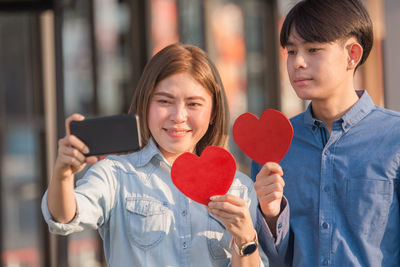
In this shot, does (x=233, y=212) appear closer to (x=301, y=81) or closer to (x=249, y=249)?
(x=249, y=249)

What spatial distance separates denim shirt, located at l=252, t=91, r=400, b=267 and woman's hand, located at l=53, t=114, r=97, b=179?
581 millimetres

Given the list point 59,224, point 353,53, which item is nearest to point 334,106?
point 353,53

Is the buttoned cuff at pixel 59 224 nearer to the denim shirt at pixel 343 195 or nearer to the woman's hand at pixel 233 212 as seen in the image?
the woman's hand at pixel 233 212

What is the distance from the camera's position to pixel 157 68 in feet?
5.19

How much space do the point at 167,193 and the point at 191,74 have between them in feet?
1.15

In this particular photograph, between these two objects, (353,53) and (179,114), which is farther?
(353,53)

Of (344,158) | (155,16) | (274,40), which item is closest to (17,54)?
(155,16)

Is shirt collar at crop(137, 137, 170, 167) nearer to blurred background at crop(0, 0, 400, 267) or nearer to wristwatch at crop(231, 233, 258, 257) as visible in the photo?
wristwatch at crop(231, 233, 258, 257)

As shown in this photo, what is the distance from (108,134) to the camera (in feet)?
4.17

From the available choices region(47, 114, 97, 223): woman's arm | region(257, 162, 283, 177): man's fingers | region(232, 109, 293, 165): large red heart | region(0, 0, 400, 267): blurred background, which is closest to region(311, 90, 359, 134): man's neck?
region(232, 109, 293, 165): large red heart

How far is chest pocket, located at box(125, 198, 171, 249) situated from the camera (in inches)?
58.2

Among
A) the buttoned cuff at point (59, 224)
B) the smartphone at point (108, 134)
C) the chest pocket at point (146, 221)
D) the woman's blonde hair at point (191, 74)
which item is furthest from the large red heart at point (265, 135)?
the buttoned cuff at point (59, 224)

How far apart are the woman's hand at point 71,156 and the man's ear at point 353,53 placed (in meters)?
0.84

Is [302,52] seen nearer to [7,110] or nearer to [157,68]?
[157,68]
